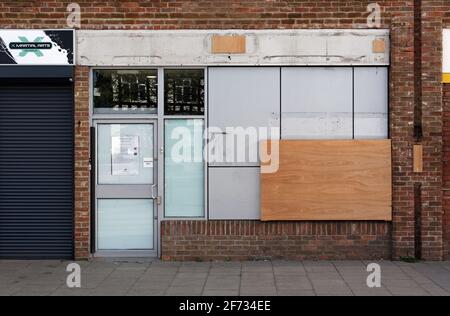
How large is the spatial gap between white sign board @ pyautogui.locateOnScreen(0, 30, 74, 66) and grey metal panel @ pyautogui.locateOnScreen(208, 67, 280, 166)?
2596 millimetres

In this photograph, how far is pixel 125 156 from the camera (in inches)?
417

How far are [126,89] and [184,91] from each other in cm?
106

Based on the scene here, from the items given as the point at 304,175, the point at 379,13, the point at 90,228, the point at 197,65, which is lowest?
the point at 90,228

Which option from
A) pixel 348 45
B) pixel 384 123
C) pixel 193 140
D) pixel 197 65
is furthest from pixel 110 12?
pixel 384 123

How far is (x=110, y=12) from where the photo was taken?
1039cm

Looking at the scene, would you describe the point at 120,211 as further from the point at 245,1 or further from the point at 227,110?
the point at 245,1

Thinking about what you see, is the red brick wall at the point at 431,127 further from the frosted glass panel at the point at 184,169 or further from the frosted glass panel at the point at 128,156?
the frosted glass panel at the point at 128,156

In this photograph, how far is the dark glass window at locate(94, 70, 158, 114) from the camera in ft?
34.5

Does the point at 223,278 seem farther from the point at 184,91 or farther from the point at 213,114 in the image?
the point at 184,91

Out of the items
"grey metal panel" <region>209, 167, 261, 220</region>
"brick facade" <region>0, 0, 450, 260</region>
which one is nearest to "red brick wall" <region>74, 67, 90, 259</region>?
"brick facade" <region>0, 0, 450, 260</region>

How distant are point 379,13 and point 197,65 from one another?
3344mm

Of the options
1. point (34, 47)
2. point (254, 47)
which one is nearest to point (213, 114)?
point (254, 47)

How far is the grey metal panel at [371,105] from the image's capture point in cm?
1036

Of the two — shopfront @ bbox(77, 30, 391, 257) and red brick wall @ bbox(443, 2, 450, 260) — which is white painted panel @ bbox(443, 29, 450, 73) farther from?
shopfront @ bbox(77, 30, 391, 257)
